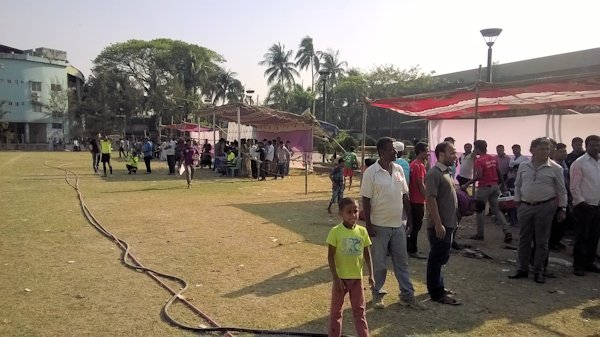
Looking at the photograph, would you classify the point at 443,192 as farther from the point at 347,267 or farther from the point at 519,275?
the point at 519,275

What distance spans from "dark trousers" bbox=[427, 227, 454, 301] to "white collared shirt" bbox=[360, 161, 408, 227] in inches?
18.7

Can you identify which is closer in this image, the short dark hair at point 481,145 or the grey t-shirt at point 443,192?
the grey t-shirt at point 443,192

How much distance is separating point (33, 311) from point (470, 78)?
4542 cm

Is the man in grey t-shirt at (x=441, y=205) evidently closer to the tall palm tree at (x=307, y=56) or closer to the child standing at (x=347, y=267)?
the child standing at (x=347, y=267)

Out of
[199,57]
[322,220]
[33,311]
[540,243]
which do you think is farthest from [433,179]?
[199,57]

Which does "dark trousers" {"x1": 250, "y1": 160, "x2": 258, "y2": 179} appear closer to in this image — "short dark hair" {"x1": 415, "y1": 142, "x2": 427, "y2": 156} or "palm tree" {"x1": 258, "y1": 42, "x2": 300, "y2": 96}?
"short dark hair" {"x1": 415, "y1": 142, "x2": 427, "y2": 156}

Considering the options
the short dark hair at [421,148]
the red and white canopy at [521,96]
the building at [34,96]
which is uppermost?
the building at [34,96]

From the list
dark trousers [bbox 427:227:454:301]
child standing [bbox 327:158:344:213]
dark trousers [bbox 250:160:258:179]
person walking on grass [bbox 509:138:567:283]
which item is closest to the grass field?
dark trousers [bbox 427:227:454:301]

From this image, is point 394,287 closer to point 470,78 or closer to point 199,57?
point 470,78

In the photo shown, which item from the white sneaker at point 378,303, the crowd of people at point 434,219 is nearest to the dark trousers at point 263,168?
the crowd of people at point 434,219

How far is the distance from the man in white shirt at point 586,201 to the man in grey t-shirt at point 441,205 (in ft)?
7.96

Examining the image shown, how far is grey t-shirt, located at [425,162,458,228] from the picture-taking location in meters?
4.89

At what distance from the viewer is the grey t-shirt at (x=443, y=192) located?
4.89 metres

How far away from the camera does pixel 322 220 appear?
10.2 m
